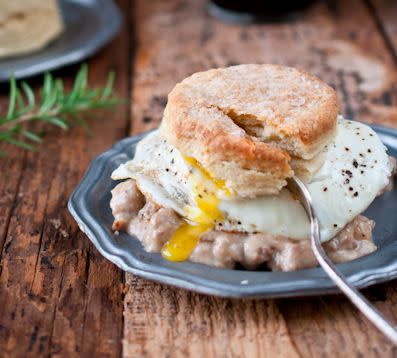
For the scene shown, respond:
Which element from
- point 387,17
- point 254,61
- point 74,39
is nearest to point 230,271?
point 254,61

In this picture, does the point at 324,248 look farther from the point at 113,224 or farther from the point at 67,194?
the point at 67,194

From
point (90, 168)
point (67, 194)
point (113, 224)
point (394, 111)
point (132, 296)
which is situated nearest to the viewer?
point (132, 296)

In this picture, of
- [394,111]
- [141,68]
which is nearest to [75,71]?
[141,68]

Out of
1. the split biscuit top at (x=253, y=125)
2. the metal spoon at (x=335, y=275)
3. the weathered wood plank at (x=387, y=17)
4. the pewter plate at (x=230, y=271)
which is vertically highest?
the split biscuit top at (x=253, y=125)

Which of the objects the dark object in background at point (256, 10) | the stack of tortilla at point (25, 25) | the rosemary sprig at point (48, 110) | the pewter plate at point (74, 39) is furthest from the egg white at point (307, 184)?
the dark object in background at point (256, 10)

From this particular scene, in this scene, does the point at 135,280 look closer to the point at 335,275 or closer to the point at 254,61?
the point at 335,275

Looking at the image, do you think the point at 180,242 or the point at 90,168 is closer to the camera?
the point at 180,242

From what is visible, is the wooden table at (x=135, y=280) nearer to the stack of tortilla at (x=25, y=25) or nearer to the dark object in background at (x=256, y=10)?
the stack of tortilla at (x=25, y=25)
